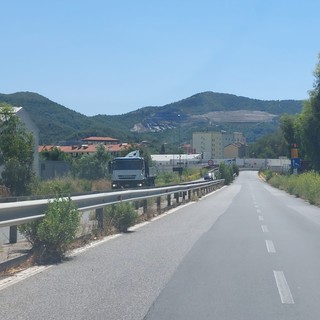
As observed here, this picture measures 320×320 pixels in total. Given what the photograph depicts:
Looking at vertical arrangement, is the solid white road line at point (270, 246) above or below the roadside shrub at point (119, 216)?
below

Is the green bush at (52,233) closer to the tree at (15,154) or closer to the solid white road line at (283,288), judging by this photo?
the solid white road line at (283,288)

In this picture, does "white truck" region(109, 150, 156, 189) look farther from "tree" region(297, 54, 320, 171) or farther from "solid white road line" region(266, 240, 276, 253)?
"solid white road line" region(266, 240, 276, 253)

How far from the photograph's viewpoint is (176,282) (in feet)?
31.6

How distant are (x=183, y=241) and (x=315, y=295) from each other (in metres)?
6.59

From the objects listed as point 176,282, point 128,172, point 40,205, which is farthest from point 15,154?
point 176,282

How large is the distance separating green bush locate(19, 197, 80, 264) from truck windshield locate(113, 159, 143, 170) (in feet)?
109

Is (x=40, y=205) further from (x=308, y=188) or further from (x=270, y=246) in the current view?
(x=308, y=188)

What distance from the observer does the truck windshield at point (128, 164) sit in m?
45.3

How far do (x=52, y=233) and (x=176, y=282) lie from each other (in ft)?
9.38

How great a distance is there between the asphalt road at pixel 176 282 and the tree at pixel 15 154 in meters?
21.8

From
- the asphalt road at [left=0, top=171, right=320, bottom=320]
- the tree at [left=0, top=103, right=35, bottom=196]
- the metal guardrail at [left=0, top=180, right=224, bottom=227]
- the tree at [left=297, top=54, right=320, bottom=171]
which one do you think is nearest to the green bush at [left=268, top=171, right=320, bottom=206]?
the tree at [left=297, top=54, right=320, bottom=171]

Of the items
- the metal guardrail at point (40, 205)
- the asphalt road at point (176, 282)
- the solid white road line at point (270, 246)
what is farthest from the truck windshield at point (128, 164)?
the solid white road line at point (270, 246)

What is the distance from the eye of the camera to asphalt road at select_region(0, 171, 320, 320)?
303 inches

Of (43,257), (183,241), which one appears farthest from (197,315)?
(183,241)
